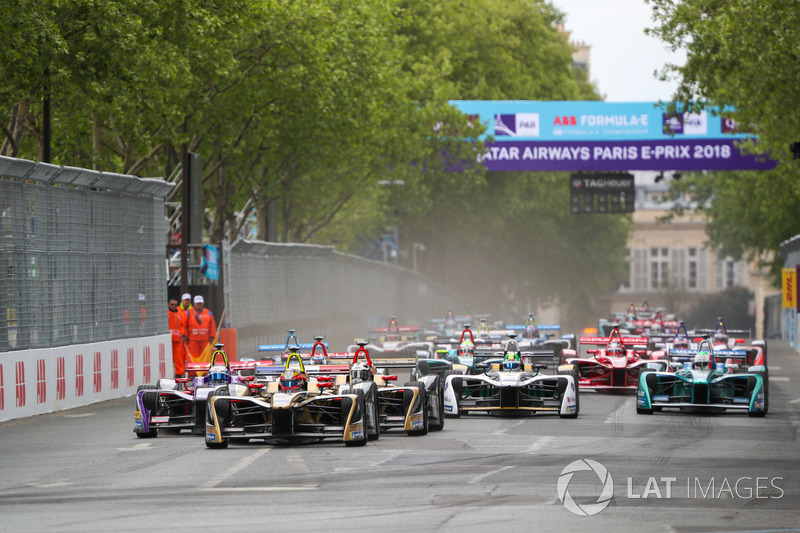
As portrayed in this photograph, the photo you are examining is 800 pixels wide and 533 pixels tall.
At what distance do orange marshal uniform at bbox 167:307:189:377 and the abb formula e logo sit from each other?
50.4 ft

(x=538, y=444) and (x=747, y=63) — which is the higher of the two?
(x=747, y=63)

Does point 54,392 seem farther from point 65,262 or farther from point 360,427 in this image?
A: point 360,427

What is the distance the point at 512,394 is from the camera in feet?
65.5

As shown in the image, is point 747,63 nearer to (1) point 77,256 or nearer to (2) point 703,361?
(2) point 703,361

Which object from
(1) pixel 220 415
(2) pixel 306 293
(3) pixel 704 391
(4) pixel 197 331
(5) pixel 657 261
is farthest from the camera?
(5) pixel 657 261

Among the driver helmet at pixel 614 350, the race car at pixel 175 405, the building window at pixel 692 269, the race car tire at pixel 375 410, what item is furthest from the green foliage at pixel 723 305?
the race car tire at pixel 375 410

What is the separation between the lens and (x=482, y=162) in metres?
48.7

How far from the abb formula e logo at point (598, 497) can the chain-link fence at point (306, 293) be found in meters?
21.7

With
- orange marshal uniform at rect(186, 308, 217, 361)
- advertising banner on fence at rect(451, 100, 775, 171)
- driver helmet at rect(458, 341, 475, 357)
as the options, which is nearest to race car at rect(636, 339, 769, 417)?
driver helmet at rect(458, 341, 475, 357)

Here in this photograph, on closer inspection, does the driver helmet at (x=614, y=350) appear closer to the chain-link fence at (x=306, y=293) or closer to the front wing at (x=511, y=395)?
the front wing at (x=511, y=395)

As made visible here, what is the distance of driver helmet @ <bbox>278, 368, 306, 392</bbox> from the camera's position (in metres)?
16.6

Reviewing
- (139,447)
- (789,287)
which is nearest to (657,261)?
(789,287)

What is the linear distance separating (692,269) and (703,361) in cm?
11781

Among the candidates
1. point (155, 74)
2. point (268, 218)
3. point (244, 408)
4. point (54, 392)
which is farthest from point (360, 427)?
point (268, 218)
